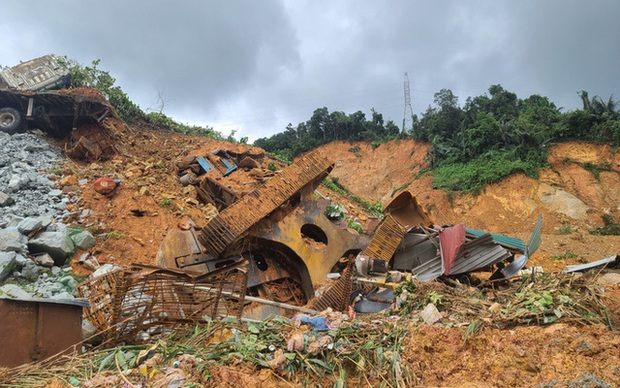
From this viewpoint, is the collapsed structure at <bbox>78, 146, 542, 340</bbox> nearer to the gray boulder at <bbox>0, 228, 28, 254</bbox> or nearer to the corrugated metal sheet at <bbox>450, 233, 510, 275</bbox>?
the corrugated metal sheet at <bbox>450, 233, 510, 275</bbox>

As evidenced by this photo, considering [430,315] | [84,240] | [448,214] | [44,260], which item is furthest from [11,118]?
[448,214]

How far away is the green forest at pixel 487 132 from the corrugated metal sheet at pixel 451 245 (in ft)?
51.4

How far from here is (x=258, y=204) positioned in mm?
5719

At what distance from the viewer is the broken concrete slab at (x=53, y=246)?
639 cm

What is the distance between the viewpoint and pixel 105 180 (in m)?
8.68

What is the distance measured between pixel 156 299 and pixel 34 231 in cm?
461

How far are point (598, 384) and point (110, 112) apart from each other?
13.2 m

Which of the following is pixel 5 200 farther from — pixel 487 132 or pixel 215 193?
pixel 487 132

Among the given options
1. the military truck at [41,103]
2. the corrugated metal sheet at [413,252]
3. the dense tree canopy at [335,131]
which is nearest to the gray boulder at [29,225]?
the military truck at [41,103]

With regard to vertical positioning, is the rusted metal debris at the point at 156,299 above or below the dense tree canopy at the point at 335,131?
below

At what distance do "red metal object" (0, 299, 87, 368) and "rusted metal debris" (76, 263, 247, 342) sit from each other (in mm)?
265

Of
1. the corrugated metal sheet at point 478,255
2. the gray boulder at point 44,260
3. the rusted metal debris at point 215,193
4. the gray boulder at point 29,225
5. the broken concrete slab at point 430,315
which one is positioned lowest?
the broken concrete slab at point 430,315

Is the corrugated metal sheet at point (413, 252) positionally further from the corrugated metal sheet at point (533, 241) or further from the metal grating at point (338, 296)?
the metal grating at point (338, 296)

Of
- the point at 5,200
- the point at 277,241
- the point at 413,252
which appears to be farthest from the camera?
the point at 5,200
